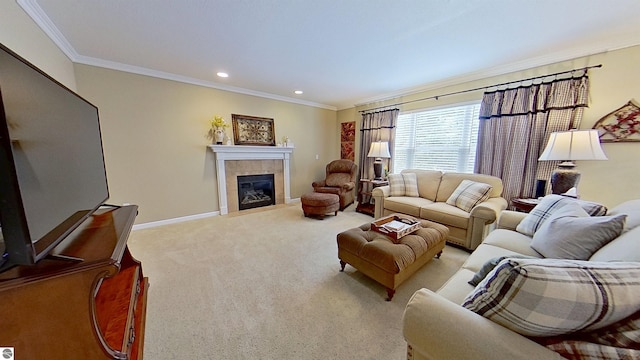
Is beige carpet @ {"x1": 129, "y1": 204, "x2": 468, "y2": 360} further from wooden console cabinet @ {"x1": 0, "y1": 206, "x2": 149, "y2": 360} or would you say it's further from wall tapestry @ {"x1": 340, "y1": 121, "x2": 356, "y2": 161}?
wall tapestry @ {"x1": 340, "y1": 121, "x2": 356, "y2": 161}

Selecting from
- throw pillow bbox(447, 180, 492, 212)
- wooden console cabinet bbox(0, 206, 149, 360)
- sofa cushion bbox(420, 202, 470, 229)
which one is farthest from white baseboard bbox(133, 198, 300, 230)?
throw pillow bbox(447, 180, 492, 212)

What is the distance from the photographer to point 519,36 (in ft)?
7.12

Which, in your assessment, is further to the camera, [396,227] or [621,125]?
[621,125]

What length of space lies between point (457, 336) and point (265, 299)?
144 cm

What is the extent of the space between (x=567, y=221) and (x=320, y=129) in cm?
452

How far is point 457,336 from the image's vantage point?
0.73m

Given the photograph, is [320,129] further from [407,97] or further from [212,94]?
[212,94]

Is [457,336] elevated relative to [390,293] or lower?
elevated

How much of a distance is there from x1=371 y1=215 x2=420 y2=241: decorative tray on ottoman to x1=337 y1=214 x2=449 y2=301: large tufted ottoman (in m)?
0.04

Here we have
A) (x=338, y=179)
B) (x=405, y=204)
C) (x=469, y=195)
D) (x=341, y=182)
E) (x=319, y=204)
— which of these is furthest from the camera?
(x=338, y=179)

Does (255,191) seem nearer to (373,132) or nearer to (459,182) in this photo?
(373,132)

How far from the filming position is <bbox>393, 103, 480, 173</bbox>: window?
3.39 metres

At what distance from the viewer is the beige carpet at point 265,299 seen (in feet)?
4.34

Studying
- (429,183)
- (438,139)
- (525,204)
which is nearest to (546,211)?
(525,204)
